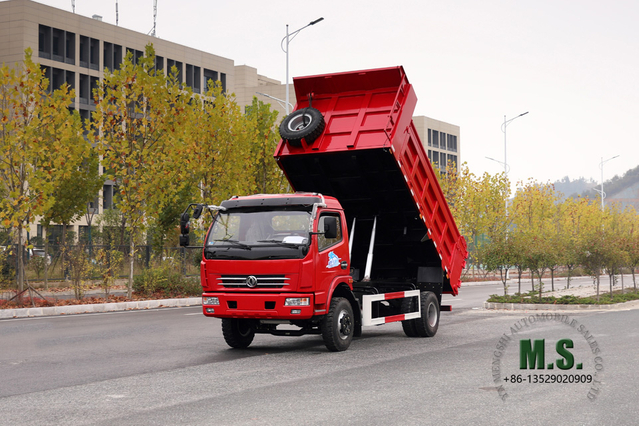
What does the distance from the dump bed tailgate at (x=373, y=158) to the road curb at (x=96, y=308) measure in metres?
10.0

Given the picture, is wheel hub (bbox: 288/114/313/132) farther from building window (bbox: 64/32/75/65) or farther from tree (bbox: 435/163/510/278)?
building window (bbox: 64/32/75/65)

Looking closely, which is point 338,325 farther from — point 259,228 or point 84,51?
point 84,51

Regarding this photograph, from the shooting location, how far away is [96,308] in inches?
862

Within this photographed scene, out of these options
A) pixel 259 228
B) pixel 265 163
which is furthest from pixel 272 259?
pixel 265 163

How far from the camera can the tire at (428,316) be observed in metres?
14.2

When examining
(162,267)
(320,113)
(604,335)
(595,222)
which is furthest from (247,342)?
(595,222)

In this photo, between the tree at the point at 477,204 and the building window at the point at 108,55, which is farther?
the building window at the point at 108,55

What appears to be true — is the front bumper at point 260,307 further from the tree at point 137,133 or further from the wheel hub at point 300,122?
the tree at point 137,133

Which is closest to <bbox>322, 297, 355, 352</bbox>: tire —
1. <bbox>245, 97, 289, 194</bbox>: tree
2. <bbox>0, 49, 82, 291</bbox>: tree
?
<bbox>0, 49, 82, 291</bbox>: tree

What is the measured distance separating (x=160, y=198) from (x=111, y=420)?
Answer: 1921 cm

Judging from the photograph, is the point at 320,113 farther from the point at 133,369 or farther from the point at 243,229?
the point at 133,369

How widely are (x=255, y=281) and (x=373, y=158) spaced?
3.07 m

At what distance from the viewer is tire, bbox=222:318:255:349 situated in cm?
1246

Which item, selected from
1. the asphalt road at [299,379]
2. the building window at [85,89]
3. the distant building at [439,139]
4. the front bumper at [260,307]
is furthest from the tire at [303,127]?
the distant building at [439,139]
